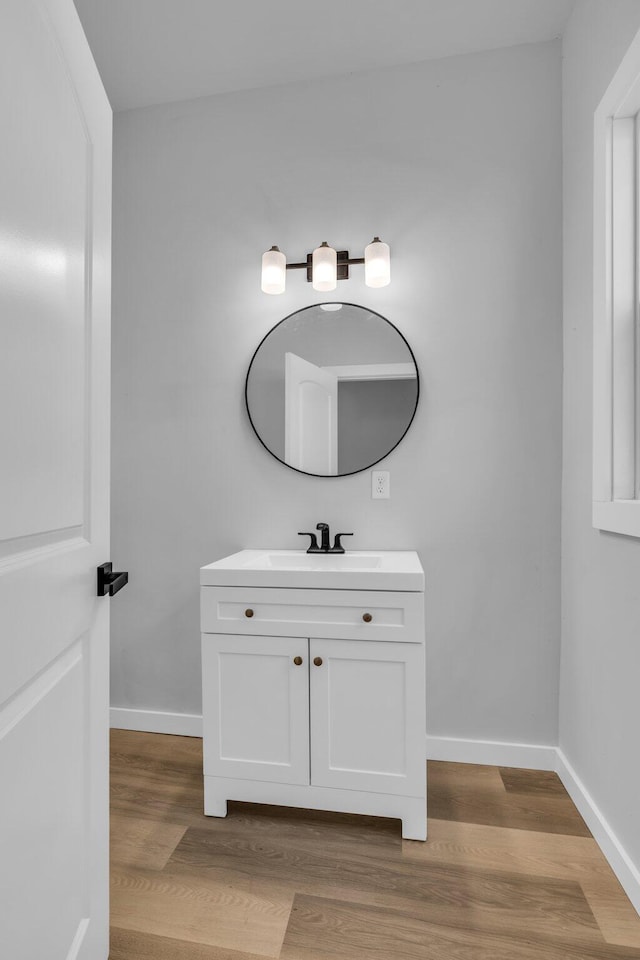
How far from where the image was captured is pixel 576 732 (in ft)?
6.27

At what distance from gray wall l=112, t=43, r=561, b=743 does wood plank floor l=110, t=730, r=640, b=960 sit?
1.60ft

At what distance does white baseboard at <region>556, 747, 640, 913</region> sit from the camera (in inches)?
55.5

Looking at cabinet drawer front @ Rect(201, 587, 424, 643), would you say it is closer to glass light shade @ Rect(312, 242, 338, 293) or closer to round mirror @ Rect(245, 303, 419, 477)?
round mirror @ Rect(245, 303, 419, 477)

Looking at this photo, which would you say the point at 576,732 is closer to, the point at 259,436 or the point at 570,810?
the point at 570,810

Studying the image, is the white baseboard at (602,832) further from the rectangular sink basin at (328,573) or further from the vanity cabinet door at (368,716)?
the rectangular sink basin at (328,573)

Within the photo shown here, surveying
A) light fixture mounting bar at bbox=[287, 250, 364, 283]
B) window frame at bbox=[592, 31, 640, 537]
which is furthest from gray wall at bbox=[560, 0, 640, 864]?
light fixture mounting bar at bbox=[287, 250, 364, 283]

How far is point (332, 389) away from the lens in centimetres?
225

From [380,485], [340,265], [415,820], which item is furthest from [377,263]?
[415,820]

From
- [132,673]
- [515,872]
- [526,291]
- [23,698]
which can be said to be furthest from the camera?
[132,673]

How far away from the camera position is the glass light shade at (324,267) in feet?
7.10

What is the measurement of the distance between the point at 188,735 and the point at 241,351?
1662mm

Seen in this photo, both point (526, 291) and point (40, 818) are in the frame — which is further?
point (526, 291)

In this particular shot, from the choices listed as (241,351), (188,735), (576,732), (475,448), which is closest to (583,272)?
(475,448)

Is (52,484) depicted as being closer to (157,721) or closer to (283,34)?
(157,721)
